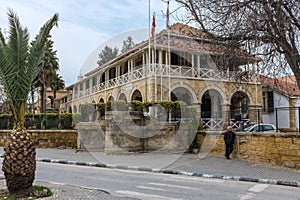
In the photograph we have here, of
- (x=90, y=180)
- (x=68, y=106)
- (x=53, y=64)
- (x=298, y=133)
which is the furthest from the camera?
(x=68, y=106)

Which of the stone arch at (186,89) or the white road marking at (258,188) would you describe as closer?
the white road marking at (258,188)

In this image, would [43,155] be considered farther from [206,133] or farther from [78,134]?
[206,133]

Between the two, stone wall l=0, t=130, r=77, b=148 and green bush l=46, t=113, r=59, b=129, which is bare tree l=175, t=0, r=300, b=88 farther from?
green bush l=46, t=113, r=59, b=129

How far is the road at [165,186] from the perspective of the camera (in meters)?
8.01

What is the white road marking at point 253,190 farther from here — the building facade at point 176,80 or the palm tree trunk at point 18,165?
the building facade at point 176,80

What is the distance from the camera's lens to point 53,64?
1332 inches

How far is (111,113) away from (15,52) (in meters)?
9.82

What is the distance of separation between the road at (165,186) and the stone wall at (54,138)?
341 inches

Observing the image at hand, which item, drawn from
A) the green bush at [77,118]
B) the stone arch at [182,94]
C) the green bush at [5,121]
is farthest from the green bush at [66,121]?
the stone arch at [182,94]

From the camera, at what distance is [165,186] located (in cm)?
930

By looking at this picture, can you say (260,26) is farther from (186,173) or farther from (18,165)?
(18,165)

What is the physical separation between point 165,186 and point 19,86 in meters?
4.95

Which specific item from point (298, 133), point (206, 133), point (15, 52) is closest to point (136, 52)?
point (206, 133)

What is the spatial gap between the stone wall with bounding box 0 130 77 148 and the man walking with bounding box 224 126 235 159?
10.2 meters
